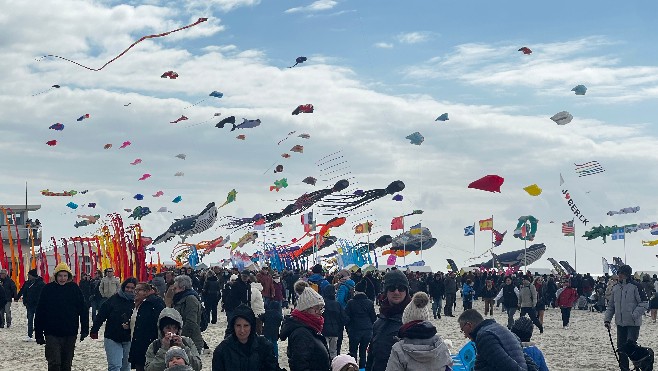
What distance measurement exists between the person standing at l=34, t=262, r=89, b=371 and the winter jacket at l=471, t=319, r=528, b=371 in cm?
616

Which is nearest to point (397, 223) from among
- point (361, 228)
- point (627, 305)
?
point (361, 228)

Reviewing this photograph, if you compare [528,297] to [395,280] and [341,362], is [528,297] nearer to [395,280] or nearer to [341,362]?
[395,280]

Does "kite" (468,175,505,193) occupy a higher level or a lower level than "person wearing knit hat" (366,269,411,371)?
higher

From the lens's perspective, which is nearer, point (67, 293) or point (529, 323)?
point (529, 323)

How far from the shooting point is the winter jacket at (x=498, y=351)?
23.2 feet

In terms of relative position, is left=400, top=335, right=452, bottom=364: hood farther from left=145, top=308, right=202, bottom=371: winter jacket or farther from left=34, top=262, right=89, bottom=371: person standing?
left=34, top=262, right=89, bottom=371: person standing

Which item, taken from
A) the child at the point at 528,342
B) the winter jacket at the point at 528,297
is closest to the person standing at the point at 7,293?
the winter jacket at the point at 528,297

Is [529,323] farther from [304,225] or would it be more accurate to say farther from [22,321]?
[304,225]

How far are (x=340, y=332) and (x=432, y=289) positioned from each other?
16895mm

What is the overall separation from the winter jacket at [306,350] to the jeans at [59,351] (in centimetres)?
548

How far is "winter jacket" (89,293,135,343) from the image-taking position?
11.7m

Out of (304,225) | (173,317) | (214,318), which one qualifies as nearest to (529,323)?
(173,317)

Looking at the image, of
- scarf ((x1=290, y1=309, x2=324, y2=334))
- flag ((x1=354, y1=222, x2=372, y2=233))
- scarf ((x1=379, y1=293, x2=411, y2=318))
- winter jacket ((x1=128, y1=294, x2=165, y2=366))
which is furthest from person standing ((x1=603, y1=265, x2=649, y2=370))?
flag ((x1=354, y1=222, x2=372, y2=233))

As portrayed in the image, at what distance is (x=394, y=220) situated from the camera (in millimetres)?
79312
